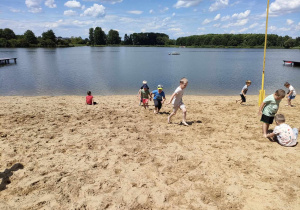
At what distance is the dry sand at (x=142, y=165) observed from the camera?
404cm

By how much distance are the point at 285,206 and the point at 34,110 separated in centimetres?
980

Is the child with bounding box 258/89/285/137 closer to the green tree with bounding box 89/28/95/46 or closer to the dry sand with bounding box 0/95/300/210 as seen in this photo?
the dry sand with bounding box 0/95/300/210

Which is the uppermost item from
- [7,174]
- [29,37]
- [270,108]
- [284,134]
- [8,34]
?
[8,34]

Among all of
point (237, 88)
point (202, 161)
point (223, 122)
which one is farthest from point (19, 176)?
point (237, 88)

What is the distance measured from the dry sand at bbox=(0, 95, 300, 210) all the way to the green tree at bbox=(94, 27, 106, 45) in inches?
7008

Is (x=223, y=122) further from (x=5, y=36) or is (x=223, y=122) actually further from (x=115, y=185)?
(x=5, y=36)

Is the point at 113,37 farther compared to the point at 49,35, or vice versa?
the point at 113,37

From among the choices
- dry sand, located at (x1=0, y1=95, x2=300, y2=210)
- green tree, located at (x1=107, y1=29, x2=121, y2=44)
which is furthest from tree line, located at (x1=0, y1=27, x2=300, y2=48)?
dry sand, located at (x1=0, y1=95, x2=300, y2=210)

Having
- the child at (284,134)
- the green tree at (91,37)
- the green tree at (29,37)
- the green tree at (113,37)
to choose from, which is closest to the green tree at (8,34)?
the green tree at (29,37)

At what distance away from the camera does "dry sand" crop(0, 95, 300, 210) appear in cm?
404

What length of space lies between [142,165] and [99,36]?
183521mm

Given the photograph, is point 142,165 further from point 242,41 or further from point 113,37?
point 113,37

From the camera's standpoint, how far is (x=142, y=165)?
17.3ft

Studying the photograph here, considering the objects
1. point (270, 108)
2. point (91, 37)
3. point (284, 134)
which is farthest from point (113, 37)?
point (284, 134)
